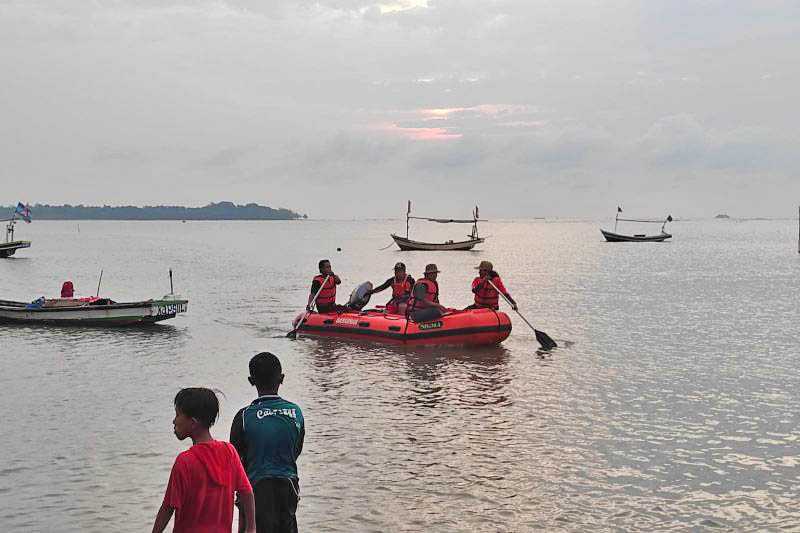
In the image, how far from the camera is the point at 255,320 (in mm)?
30719

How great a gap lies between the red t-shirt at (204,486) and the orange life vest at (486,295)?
16.3 meters

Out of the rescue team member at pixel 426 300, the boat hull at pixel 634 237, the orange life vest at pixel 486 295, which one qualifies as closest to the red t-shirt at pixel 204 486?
the rescue team member at pixel 426 300

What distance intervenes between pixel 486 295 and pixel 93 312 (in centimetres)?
1226

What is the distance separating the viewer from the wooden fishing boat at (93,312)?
25.2 metres

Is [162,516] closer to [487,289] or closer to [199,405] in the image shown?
[199,405]

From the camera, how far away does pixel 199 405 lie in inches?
179

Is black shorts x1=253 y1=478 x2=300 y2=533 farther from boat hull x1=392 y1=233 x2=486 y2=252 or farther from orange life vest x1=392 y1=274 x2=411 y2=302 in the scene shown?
boat hull x1=392 y1=233 x2=486 y2=252

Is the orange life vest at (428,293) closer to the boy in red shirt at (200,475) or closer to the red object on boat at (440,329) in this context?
the red object on boat at (440,329)

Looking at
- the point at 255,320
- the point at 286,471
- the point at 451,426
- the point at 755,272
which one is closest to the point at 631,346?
the point at 451,426

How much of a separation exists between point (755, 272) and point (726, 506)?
2263 inches

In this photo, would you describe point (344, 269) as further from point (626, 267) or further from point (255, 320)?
point (255, 320)

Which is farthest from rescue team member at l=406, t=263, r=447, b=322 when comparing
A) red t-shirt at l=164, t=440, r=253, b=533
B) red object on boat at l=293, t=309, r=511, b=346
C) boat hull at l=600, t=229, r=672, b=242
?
boat hull at l=600, t=229, r=672, b=242

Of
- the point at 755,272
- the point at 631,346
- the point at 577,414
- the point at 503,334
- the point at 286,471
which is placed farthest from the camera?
the point at 755,272

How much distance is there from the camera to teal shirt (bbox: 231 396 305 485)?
548 cm
